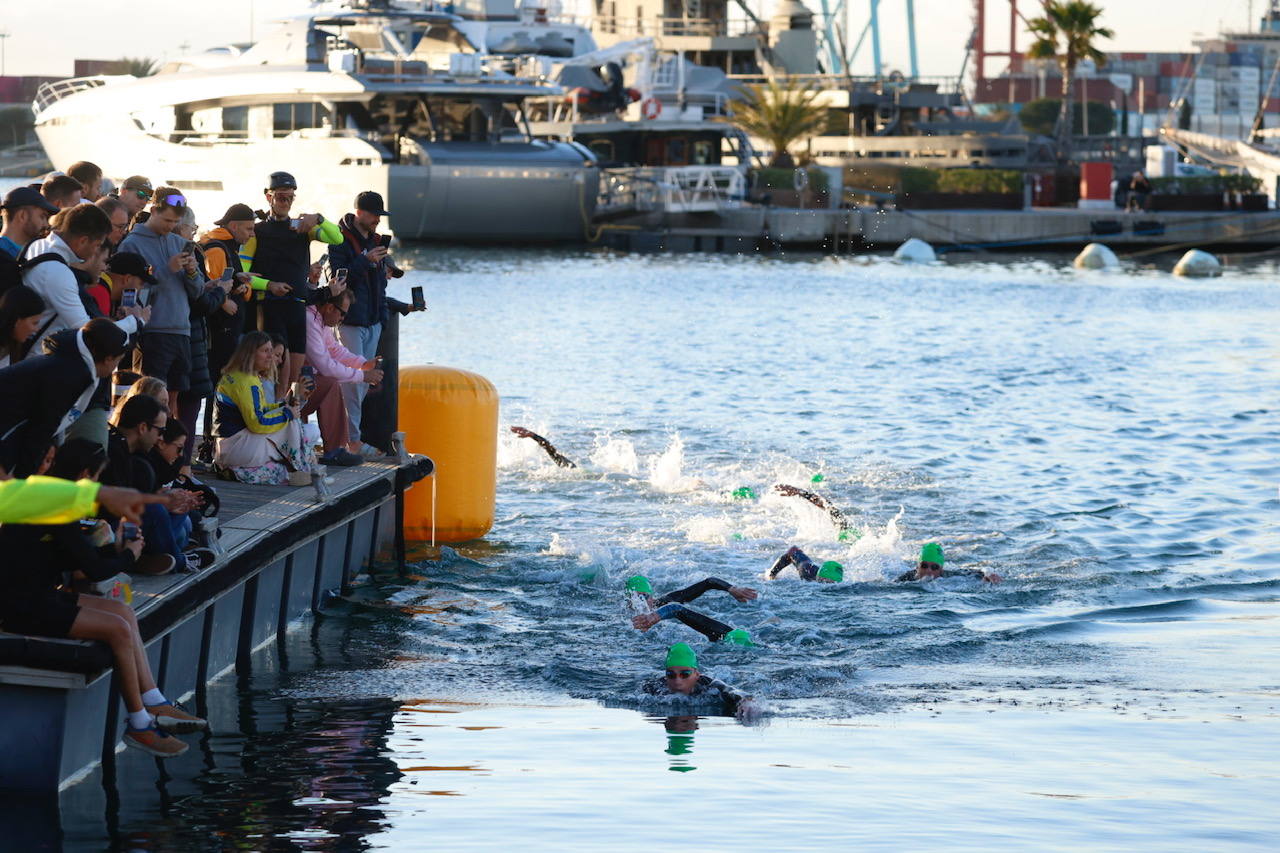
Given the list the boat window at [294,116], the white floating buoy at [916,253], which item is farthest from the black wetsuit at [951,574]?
the boat window at [294,116]

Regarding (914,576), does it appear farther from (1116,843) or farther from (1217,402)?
(1217,402)

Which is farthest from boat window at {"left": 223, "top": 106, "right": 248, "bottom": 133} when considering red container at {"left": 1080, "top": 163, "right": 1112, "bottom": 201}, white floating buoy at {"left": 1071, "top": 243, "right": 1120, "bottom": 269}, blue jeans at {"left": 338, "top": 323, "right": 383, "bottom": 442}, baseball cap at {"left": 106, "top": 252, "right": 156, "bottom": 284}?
baseball cap at {"left": 106, "top": 252, "right": 156, "bottom": 284}

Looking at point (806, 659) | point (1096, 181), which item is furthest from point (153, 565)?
point (1096, 181)

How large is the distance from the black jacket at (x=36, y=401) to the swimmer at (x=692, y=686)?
427 centimetres

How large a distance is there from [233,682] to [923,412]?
1727 centimetres

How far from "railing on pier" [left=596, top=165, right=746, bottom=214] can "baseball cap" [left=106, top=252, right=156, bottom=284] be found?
2114 inches

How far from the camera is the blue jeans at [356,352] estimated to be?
47.2 ft

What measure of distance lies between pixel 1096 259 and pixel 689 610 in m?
46.0

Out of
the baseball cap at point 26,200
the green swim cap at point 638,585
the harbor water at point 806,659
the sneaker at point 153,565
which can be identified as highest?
the baseball cap at point 26,200

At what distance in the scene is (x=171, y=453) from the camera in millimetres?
9891

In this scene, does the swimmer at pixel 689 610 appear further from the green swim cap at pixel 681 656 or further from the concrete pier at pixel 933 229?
the concrete pier at pixel 933 229

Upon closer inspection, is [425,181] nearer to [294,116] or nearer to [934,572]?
[294,116]

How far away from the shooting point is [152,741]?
8.84 meters

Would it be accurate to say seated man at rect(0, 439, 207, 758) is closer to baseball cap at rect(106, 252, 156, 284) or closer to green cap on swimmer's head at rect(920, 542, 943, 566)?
baseball cap at rect(106, 252, 156, 284)
